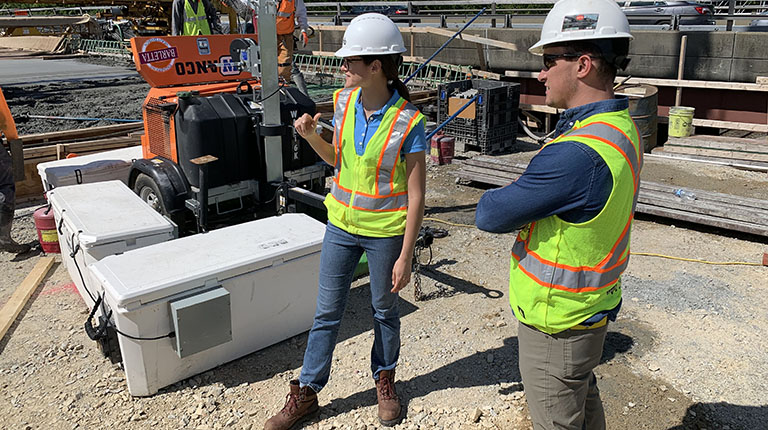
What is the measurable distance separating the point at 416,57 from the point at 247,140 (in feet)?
30.0

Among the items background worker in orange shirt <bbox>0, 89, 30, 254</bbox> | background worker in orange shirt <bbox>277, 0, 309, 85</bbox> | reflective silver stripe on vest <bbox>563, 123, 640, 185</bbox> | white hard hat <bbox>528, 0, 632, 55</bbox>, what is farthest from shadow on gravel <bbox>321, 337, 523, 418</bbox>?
background worker in orange shirt <bbox>277, 0, 309, 85</bbox>

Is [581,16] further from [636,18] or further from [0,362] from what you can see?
[636,18]

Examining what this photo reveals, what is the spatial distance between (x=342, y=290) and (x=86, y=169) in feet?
13.8

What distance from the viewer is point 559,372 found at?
2158mm

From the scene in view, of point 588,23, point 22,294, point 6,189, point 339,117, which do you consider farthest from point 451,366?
point 6,189

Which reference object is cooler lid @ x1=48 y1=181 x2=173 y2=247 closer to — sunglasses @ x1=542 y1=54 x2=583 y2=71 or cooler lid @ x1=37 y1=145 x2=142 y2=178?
cooler lid @ x1=37 y1=145 x2=142 y2=178

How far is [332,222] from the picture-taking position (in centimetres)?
314

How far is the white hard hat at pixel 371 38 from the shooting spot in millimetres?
2812

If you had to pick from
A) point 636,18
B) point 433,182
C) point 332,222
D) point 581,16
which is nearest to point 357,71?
point 332,222

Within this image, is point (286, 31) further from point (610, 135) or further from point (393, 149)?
point (610, 135)

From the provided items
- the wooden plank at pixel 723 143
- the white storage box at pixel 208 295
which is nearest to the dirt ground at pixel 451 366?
the white storage box at pixel 208 295

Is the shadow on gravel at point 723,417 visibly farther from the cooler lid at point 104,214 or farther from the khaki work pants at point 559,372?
the cooler lid at point 104,214

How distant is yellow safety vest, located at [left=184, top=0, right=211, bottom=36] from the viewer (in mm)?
7402

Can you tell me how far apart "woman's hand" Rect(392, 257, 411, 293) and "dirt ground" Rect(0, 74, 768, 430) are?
92cm
